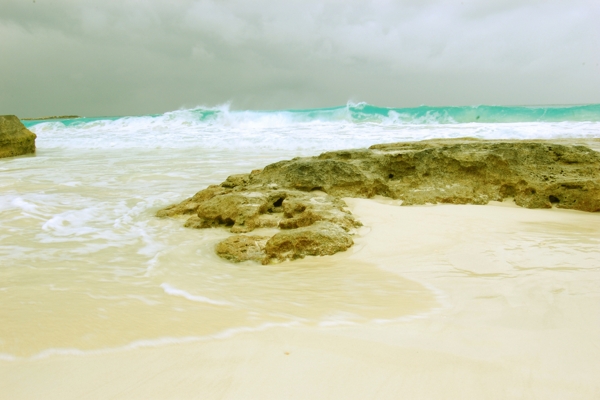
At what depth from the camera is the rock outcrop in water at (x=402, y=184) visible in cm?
405

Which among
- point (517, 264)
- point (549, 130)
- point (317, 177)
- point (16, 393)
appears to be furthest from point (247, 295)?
point (549, 130)

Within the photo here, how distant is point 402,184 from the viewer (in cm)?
479

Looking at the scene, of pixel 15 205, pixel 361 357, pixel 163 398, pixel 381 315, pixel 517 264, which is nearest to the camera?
pixel 163 398

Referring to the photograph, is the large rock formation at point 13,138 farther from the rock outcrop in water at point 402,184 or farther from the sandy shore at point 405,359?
the sandy shore at point 405,359

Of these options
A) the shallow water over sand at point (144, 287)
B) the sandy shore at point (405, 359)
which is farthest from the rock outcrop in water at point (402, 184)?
the sandy shore at point (405, 359)

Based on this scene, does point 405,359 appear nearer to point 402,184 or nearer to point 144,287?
point 144,287

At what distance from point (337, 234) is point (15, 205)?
4.05 metres

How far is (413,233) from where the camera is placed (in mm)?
3459

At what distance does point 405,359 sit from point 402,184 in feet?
11.2

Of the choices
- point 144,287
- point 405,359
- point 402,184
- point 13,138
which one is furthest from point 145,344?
point 13,138

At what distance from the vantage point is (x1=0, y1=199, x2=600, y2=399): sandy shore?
1.36 metres

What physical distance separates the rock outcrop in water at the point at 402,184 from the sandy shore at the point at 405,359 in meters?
1.68

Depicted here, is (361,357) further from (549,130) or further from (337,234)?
(549,130)

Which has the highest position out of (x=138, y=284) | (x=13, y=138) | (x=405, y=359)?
(x=13, y=138)
